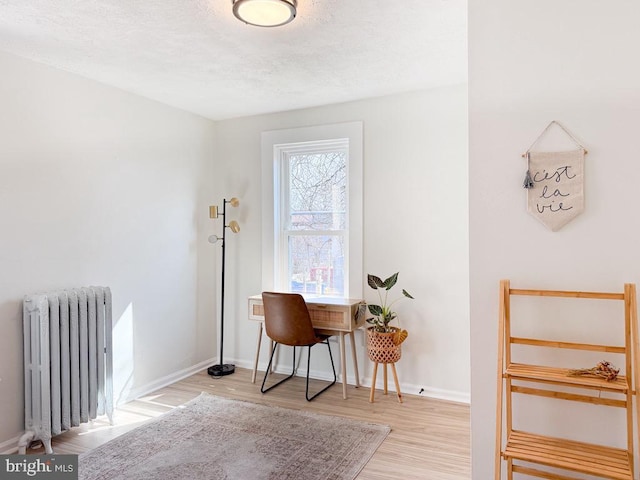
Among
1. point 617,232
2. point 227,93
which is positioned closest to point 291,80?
point 227,93

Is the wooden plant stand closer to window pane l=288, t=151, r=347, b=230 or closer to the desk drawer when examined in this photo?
the desk drawer

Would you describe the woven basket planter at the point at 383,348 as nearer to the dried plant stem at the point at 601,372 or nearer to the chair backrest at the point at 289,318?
the chair backrest at the point at 289,318

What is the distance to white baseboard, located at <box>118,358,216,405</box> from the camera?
3.56 m

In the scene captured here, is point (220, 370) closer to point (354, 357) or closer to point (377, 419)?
point (354, 357)

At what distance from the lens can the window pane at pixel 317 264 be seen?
401 cm

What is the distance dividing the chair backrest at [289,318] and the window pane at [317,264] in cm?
65


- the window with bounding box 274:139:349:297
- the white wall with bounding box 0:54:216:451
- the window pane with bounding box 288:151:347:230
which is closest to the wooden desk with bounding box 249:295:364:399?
the window with bounding box 274:139:349:297

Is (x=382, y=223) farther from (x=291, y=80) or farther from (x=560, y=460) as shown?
(x=560, y=460)

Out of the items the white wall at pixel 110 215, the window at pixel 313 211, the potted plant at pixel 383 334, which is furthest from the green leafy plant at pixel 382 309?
the white wall at pixel 110 215

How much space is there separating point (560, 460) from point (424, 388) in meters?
2.03

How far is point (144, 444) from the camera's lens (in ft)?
8.98

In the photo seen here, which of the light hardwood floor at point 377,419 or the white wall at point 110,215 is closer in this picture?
the light hardwood floor at point 377,419

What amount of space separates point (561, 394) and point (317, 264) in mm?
2580

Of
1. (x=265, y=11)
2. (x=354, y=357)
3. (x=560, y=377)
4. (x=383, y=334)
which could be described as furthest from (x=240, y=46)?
(x=354, y=357)
